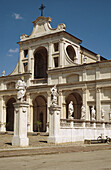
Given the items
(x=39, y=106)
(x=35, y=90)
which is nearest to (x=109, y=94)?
(x=35, y=90)

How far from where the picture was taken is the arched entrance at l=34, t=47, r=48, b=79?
45.3 metres

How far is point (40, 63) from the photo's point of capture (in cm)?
4656

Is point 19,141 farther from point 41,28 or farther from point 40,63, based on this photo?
point 40,63

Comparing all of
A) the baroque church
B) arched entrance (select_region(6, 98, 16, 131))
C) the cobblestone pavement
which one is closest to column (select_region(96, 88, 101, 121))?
the baroque church

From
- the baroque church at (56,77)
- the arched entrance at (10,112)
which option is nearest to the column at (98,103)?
the baroque church at (56,77)

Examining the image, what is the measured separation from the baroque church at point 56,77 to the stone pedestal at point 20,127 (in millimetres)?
13655

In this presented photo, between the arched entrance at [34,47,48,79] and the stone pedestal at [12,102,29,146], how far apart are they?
26976 millimetres

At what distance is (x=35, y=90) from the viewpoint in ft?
133

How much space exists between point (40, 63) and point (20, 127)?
29.5 m

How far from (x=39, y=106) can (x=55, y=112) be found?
24.4 metres

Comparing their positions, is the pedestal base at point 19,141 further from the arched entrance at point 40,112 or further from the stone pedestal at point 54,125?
the arched entrance at point 40,112

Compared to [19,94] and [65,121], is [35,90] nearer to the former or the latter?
[65,121]

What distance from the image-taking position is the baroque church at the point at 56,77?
1326 inches

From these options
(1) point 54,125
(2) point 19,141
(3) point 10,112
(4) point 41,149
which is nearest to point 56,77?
(3) point 10,112
